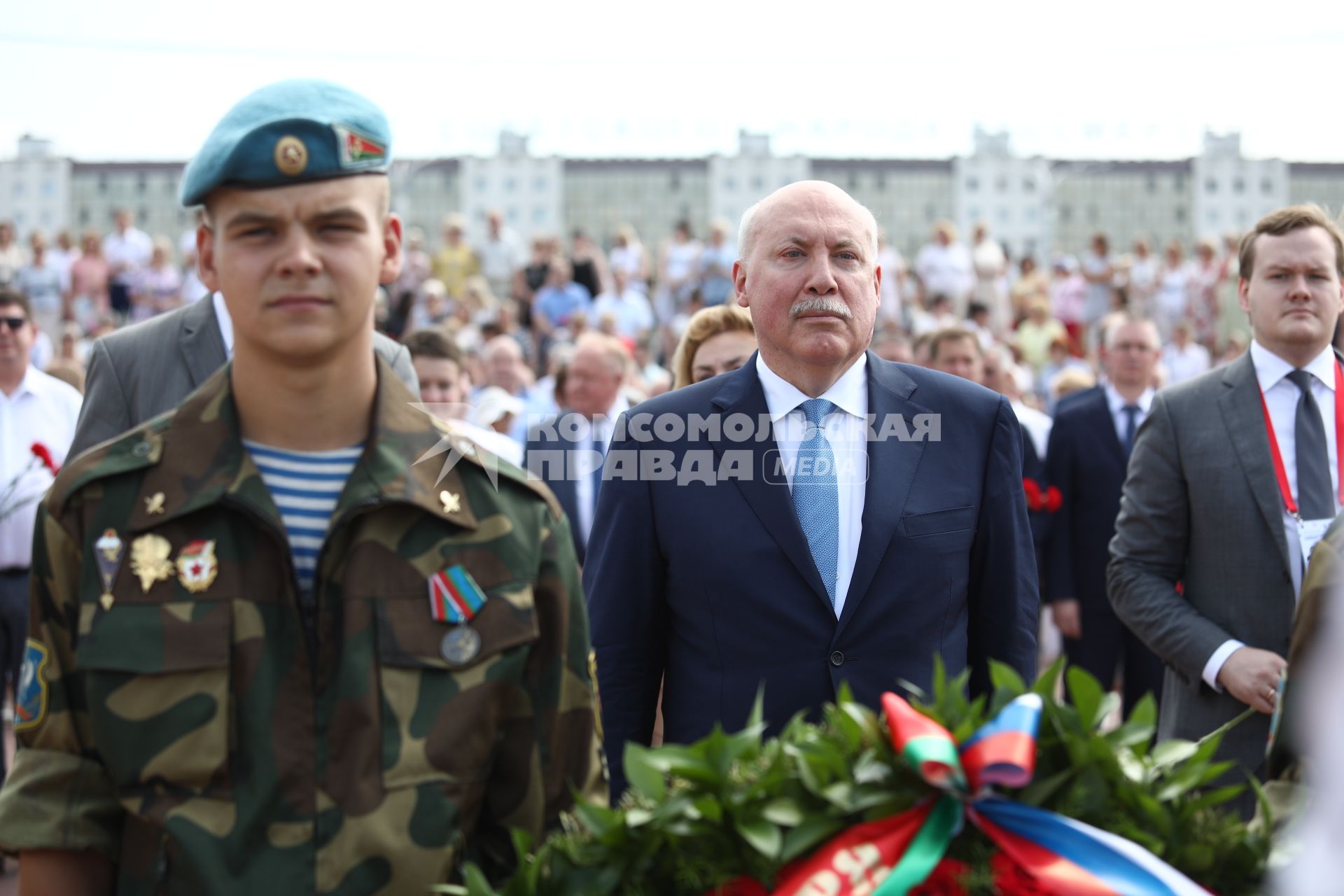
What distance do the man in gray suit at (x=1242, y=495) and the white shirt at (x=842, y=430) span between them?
1.39 metres

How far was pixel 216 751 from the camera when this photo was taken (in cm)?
230

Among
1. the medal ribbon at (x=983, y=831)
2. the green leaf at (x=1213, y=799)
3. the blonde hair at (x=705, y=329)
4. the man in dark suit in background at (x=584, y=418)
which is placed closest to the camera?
the medal ribbon at (x=983, y=831)

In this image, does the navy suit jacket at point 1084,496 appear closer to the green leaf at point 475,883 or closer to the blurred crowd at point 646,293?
the green leaf at point 475,883

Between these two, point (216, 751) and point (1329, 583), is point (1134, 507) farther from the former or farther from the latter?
point (216, 751)

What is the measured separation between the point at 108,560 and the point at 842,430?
1833 millimetres

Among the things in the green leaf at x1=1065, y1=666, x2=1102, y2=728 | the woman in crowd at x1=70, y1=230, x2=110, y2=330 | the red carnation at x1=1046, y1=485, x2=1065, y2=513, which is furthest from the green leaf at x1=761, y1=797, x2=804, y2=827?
the woman in crowd at x1=70, y1=230, x2=110, y2=330

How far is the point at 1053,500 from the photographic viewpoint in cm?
763

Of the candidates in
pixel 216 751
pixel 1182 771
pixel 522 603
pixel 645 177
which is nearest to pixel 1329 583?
pixel 1182 771

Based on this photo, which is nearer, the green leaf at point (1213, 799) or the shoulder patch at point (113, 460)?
the green leaf at point (1213, 799)

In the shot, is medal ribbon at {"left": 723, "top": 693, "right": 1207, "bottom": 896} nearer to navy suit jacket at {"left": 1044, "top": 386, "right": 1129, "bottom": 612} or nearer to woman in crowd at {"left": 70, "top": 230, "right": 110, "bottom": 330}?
navy suit jacket at {"left": 1044, "top": 386, "right": 1129, "bottom": 612}

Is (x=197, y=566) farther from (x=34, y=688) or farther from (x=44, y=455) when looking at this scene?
(x=44, y=455)

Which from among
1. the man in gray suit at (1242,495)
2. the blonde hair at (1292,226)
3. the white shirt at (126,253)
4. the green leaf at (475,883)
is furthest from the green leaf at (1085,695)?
the white shirt at (126,253)

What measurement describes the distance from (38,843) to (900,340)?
701 centimetres

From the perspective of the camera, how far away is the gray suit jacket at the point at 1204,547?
433cm
